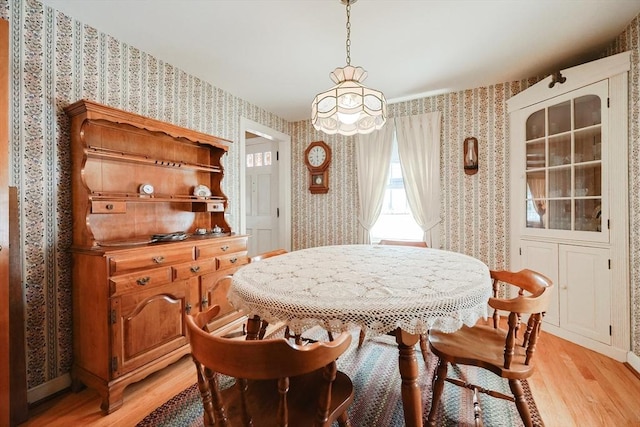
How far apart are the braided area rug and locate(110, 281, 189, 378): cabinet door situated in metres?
0.34

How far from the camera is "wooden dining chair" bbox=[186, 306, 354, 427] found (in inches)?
26.9

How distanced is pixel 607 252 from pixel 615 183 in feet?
1.79

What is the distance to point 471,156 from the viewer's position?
3.08 meters

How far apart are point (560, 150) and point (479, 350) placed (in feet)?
7.47

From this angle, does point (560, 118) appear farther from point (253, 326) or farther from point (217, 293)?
point (217, 293)

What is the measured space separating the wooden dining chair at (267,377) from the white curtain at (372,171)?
8.68 feet

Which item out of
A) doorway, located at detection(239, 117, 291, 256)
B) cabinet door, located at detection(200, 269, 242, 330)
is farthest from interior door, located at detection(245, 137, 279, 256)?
cabinet door, located at detection(200, 269, 242, 330)

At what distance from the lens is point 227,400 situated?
0.98 meters

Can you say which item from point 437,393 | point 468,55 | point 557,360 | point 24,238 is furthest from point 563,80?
point 24,238

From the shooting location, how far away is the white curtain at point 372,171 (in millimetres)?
3469

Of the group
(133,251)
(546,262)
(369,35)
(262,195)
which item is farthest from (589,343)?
(262,195)

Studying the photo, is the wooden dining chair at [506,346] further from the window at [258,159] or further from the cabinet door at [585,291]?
the window at [258,159]

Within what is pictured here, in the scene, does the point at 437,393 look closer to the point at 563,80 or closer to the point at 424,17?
the point at 424,17

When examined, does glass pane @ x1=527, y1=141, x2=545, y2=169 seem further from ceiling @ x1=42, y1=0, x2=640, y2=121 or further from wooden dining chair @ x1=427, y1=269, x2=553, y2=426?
wooden dining chair @ x1=427, y1=269, x2=553, y2=426
